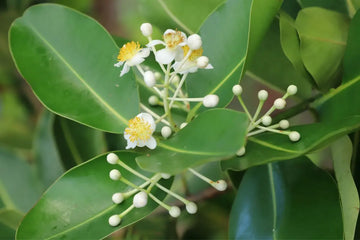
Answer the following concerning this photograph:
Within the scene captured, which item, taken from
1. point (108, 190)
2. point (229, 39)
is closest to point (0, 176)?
point (108, 190)

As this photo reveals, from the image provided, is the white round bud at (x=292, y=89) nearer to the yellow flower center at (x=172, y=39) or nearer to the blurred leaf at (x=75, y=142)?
the yellow flower center at (x=172, y=39)

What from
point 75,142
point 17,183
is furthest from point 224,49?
point 17,183

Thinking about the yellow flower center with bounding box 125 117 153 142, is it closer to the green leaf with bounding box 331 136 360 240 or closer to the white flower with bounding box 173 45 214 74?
the white flower with bounding box 173 45 214 74

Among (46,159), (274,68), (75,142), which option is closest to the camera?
(274,68)

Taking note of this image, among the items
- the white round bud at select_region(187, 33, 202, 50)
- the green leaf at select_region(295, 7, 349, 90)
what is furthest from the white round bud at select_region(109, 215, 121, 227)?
the green leaf at select_region(295, 7, 349, 90)

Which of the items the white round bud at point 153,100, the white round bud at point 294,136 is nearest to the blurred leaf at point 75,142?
the white round bud at point 153,100

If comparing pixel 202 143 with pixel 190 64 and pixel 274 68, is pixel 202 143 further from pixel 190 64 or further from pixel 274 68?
pixel 274 68

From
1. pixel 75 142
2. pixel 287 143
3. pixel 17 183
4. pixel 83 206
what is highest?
pixel 287 143
